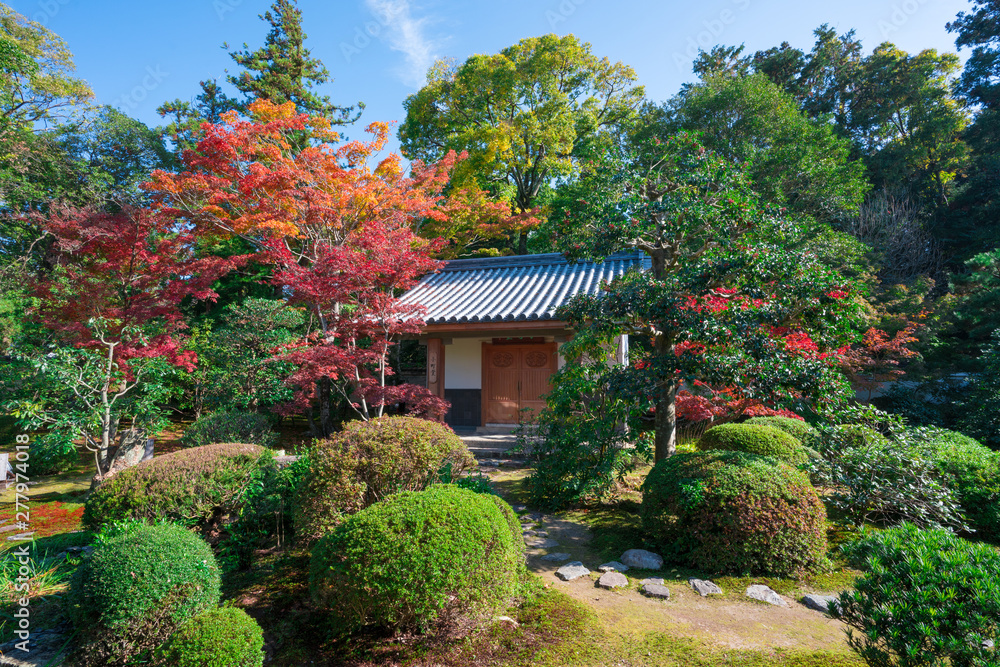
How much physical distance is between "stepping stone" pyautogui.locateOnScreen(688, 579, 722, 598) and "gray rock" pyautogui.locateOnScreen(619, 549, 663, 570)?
16.0 inches

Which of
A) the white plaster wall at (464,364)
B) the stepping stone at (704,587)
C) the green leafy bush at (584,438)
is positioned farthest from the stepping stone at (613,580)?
the white plaster wall at (464,364)

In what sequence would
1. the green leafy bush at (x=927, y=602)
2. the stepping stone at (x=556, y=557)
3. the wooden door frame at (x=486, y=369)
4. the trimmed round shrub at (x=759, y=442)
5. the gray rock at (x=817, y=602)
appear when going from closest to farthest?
1. the green leafy bush at (x=927, y=602)
2. the gray rock at (x=817, y=602)
3. the stepping stone at (x=556, y=557)
4. the trimmed round shrub at (x=759, y=442)
5. the wooden door frame at (x=486, y=369)

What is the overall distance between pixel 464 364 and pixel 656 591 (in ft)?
27.4

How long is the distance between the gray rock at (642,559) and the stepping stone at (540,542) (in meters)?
0.80

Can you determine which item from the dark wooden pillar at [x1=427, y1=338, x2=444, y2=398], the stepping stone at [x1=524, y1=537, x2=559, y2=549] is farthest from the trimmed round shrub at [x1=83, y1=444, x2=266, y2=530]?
the dark wooden pillar at [x1=427, y1=338, x2=444, y2=398]

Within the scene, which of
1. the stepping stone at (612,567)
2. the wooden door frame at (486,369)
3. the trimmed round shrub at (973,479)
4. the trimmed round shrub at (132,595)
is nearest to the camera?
the trimmed round shrub at (132,595)

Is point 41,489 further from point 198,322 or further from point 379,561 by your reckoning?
point 379,561

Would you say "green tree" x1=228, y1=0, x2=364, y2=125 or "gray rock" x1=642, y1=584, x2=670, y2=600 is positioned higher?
"green tree" x1=228, y1=0, x2=364, y2=125

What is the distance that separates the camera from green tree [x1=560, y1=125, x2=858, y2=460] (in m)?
5.09

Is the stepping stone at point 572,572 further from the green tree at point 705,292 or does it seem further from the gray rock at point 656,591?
the green tree at point 705,292

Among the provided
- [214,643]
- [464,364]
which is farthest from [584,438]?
[464,364]

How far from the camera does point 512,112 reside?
18.5 metres

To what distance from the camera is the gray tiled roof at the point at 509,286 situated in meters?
10.6

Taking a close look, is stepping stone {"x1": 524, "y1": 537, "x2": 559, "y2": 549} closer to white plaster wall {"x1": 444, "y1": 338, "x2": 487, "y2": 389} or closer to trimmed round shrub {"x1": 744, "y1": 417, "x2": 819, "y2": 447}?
trimmed round shrub {"x1": 744, "y1": 417, "x2": 819, "y2": 447}
